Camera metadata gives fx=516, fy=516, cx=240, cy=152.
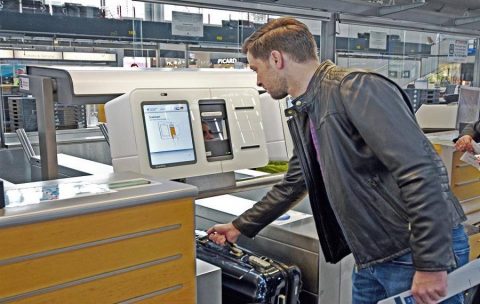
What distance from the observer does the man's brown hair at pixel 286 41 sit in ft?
5.06

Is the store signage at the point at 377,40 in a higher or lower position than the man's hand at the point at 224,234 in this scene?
higher

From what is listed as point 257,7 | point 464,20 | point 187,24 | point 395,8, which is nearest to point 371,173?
point 257,7

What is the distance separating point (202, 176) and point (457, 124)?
292 centimetres

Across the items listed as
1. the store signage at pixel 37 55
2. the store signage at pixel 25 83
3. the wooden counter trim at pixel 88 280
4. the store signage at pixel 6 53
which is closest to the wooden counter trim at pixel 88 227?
the wooden counter trim at pixel 88 280

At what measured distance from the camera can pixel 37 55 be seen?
4.21m

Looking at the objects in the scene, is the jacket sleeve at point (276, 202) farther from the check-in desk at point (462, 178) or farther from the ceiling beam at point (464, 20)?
the ceiling beam at point (464, 20)

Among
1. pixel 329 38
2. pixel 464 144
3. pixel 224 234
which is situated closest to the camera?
pixel 224 234

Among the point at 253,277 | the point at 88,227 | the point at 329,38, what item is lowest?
the point at 253,277

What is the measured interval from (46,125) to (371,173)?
1163 millimetres

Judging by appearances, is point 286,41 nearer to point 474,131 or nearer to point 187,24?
point 474,131

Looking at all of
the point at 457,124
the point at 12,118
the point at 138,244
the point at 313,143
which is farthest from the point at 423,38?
the point at 138,244

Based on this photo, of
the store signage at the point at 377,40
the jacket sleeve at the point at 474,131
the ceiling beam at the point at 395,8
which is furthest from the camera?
the store signage at the point at 377,40

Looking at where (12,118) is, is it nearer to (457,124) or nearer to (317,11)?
(317,11)

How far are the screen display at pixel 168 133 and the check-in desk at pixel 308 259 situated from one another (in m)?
0.54
